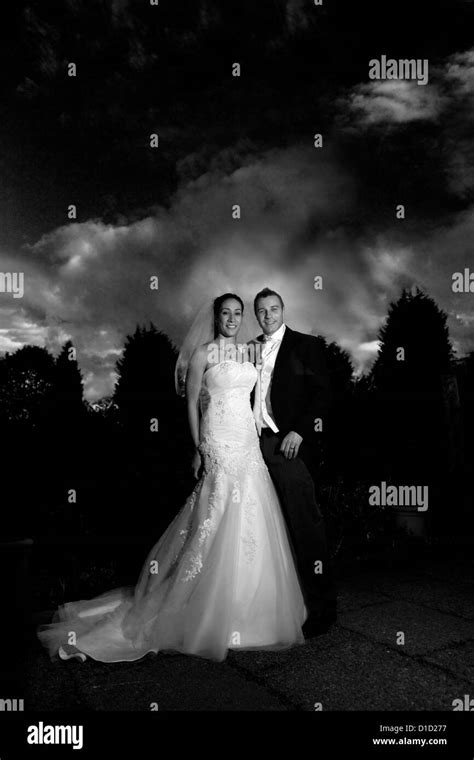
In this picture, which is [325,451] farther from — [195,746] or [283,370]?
[195,746]

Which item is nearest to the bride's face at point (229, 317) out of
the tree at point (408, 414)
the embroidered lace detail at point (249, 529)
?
the embroidered lace detail at point (249, 529)

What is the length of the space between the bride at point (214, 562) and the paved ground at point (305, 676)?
13 centimetres

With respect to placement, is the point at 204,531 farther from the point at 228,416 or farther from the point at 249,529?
the point at 228,416

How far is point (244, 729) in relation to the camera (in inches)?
102

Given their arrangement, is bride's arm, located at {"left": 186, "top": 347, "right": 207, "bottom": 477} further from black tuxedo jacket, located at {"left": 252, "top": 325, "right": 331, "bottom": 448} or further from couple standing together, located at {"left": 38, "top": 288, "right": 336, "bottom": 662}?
black tuxedo jacket, located at {"left": 252, "top": 325, "right": 331, "bottom": 448}

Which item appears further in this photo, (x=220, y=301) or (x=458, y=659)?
(x=220, y=301)

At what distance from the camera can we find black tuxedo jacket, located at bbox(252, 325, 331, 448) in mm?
3951

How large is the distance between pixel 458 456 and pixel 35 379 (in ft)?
19.5

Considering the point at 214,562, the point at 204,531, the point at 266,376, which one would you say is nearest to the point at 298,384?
the point at 266,376

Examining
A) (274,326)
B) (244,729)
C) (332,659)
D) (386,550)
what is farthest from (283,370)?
(386,550)

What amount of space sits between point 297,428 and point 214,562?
1111mm

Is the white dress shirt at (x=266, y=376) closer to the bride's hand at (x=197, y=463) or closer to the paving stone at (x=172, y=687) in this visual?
the bride's hand at (x=197, y=463)

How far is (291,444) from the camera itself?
3828 millimetres

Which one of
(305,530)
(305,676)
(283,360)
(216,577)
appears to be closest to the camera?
(305,676)
